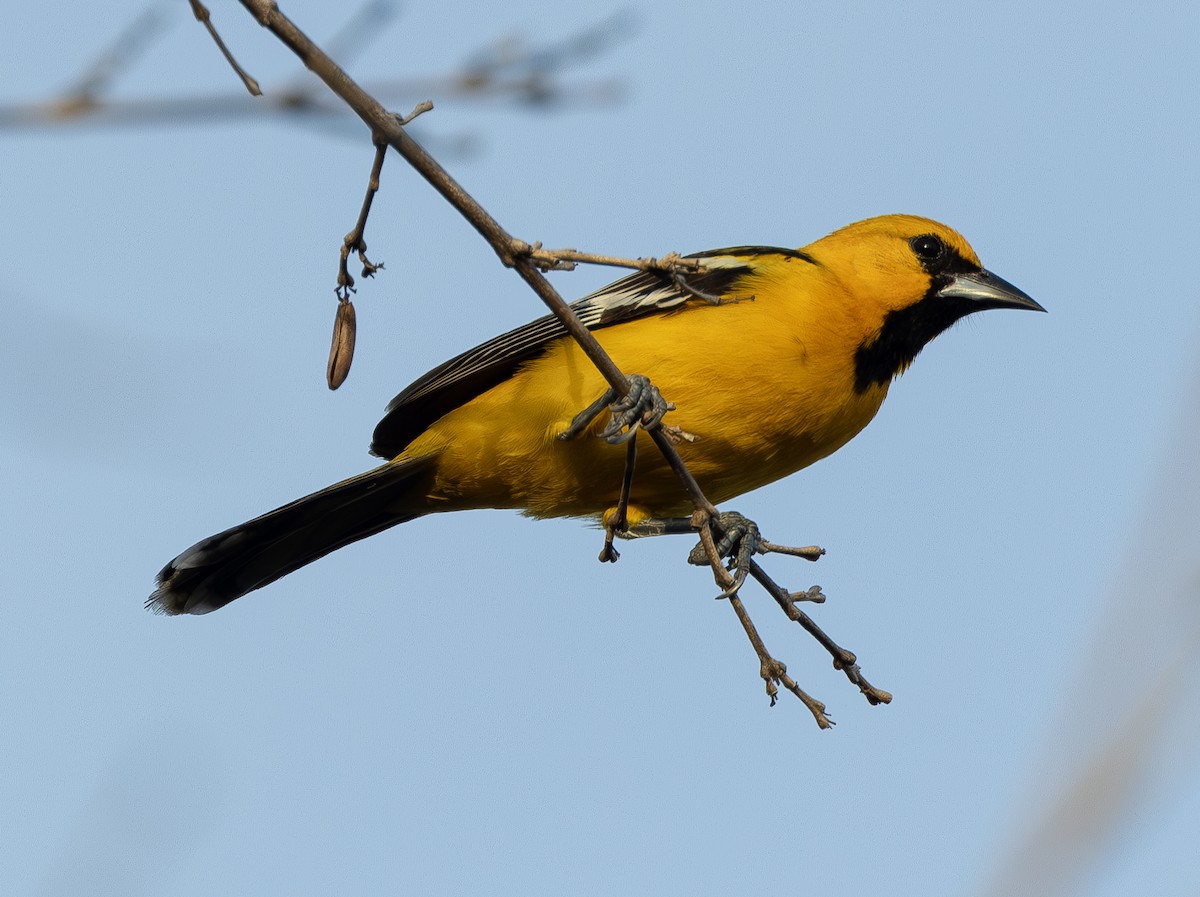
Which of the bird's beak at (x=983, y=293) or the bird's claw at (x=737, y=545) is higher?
the bird's beak at (x=983, y=293)

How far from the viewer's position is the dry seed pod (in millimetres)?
3662

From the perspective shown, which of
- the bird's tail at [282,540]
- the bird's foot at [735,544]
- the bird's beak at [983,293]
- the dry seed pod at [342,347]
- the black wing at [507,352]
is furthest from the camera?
the bird's beak at [983,293]

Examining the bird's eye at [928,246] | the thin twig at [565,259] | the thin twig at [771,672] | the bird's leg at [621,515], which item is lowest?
the thin twig at [771,672]

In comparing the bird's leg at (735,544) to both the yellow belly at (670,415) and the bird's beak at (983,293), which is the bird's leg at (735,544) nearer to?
the yellow belly at (670,415)

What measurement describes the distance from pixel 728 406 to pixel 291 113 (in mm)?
2788

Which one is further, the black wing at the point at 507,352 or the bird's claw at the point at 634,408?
the black wing at the point at 507,352

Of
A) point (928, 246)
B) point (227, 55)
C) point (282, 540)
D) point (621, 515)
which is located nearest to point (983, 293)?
point (928, 246)

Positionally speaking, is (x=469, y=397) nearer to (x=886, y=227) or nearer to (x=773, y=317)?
(x=773, y=317)

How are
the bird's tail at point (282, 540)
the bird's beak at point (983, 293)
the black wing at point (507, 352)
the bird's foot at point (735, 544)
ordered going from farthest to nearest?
the bird's beak at point (983, 293) → the bird's tail at point (282, 540) → the black wing at point (507, 352) → the bird's foot at point (735, 544)

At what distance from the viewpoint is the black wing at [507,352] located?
5.09 meters

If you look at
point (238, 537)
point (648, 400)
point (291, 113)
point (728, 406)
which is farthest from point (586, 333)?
point (238, 537)

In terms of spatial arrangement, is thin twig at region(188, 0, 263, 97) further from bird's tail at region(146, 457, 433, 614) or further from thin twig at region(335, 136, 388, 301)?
bird's tail at region(146, 457, 433, 614)

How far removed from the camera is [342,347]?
3664 millimetres

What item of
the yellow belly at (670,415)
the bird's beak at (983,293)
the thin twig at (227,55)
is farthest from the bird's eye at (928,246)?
the thin twig at (227,55)
